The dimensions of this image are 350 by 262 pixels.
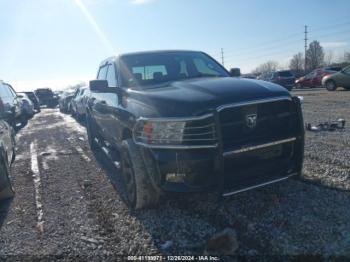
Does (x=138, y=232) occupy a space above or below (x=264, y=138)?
below

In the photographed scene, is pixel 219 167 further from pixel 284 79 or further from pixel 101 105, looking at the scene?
pixel 284 79

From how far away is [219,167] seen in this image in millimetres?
3438

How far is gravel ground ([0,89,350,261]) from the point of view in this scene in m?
3.28

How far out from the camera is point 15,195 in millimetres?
5207

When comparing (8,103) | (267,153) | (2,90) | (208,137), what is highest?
(2,90)

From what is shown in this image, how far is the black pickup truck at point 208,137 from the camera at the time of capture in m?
3.50

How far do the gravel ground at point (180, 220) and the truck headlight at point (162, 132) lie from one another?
97 cm

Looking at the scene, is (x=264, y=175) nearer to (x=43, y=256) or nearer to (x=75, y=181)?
→ (x=43, y=256)

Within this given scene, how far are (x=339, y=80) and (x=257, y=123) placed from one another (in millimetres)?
19479

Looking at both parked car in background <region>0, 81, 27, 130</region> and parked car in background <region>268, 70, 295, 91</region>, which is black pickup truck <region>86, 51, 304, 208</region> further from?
parked car in background <region>268, 70, 295, 91</region>

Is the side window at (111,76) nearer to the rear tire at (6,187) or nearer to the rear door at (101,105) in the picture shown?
the rear door at (101,105)

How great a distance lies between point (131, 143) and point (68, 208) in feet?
4.48

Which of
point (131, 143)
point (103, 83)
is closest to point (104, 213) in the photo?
point (131, 143)

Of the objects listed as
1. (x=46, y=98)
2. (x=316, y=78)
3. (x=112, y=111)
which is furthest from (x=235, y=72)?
(x=46, y=98)
